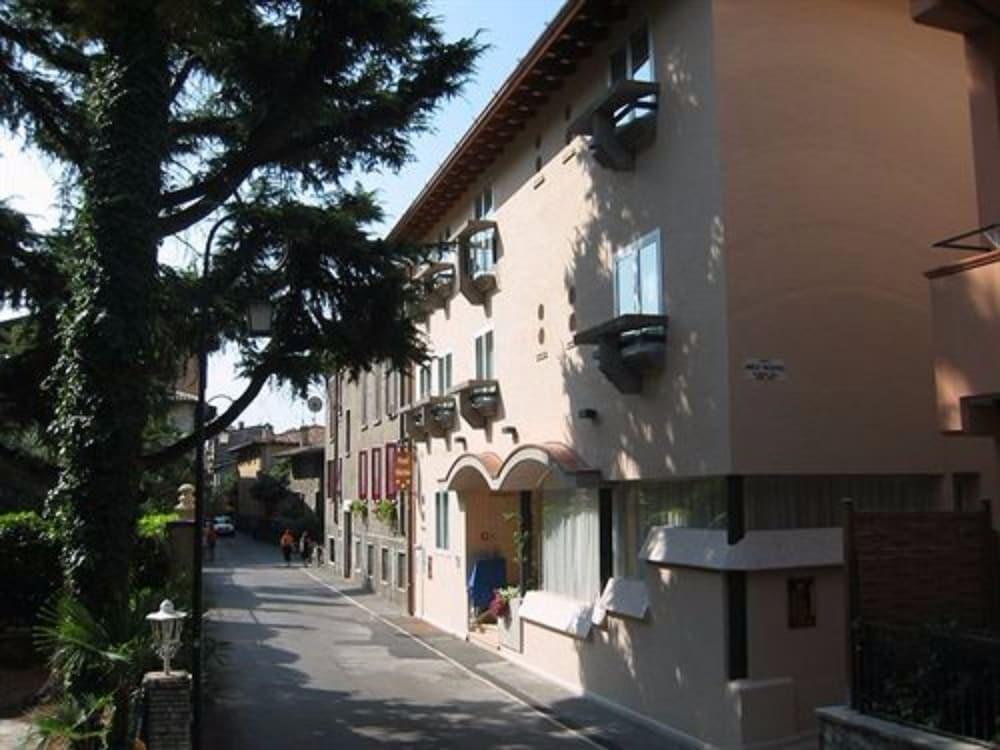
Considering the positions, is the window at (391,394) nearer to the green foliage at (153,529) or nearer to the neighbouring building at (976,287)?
the green foliage at (153,529)

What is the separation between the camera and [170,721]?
10688 mm

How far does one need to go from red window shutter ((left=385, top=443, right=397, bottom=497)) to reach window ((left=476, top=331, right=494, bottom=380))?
8.74 metres

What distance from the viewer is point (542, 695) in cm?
1714

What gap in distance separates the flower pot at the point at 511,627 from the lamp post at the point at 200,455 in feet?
24.6

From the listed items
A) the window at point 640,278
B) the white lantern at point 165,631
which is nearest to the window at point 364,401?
the window at point 640,278

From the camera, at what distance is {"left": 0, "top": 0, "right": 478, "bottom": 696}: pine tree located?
1327 centimetres

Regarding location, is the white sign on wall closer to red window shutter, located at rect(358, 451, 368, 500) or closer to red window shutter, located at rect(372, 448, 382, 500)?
red window shutter, located at rect(372, 448, 382, 500)

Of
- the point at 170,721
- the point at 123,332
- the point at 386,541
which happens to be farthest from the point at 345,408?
Answer: the point at 170,721

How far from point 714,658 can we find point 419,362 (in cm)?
698

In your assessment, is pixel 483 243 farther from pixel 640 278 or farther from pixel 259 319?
pixel 259 319

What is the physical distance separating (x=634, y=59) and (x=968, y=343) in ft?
22.7

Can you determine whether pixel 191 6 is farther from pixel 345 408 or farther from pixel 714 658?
pixel 345 408

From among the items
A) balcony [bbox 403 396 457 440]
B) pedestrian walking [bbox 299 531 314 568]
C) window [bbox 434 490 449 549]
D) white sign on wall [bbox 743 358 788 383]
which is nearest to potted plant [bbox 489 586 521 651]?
window [bbox 434 490 449 549]

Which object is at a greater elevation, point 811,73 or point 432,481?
point 811,73
